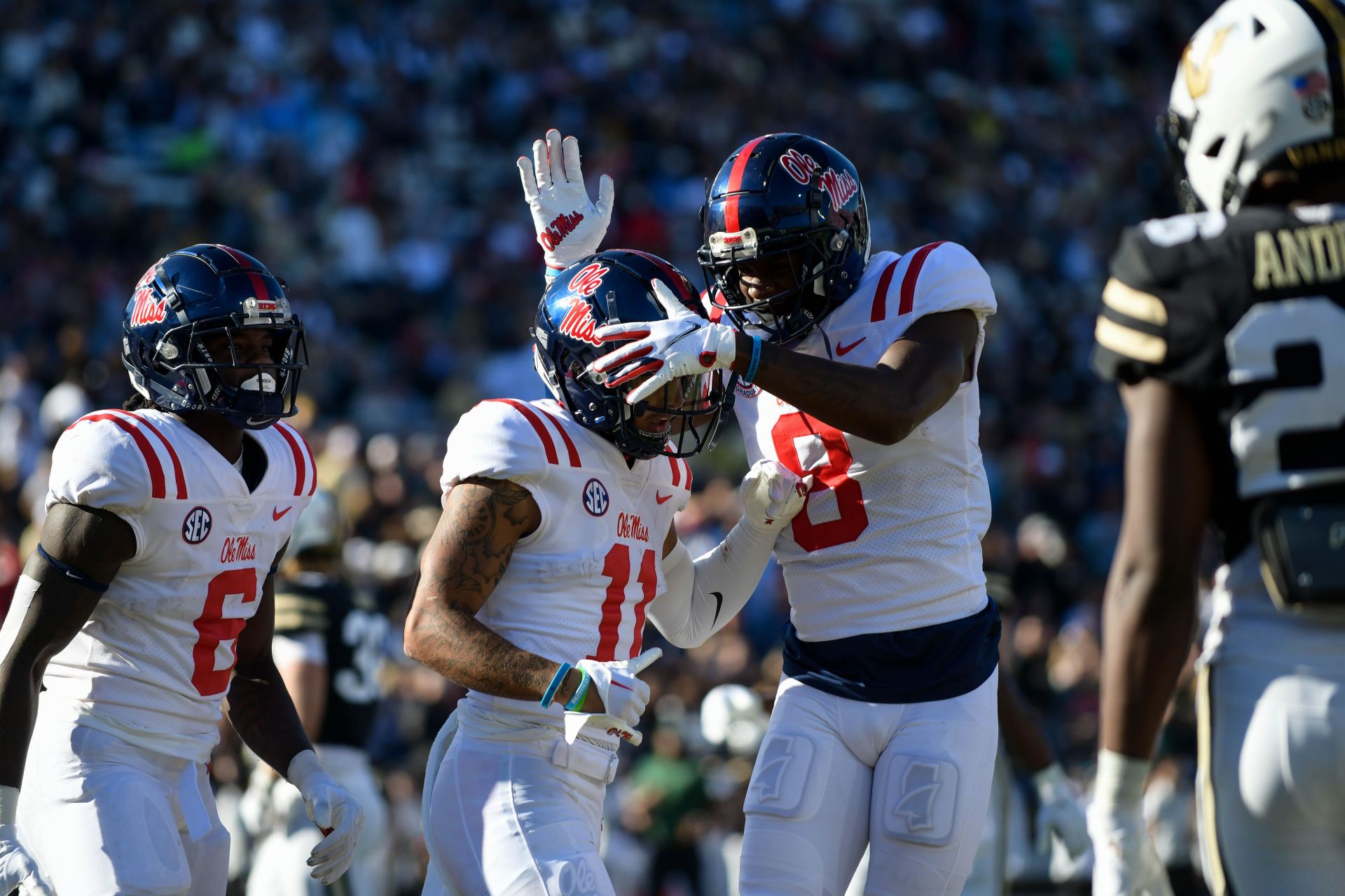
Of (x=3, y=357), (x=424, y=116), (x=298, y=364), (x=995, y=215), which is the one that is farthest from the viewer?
(x=995, y=215)

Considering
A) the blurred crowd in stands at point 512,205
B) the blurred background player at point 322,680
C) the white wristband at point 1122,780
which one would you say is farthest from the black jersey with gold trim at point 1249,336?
the blurred crowd in stands at point 512,205

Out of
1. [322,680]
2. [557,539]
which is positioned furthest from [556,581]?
[322,680]

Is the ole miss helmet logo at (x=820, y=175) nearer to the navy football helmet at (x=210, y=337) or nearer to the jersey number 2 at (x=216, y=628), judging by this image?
the navy football helmet at (x=210, y=337)

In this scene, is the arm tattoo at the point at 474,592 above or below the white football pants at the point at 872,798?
above

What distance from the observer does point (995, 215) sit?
1691cm

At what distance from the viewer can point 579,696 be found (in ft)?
10.5

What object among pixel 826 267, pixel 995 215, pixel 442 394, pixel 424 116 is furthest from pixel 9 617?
pixel 995 215

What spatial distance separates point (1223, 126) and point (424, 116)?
13.4 metres

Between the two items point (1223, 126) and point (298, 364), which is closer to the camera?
point (1223, 126)

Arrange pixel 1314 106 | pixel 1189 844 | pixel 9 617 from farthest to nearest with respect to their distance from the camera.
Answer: pixel 1189 844 < pixel 9 617 < pixel 1314 106

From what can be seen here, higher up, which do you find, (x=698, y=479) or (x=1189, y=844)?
(x=698, y=479)

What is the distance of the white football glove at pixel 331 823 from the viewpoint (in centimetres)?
383

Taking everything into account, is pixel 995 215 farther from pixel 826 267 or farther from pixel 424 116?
pixel 826 267

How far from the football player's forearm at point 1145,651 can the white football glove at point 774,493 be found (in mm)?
1238
